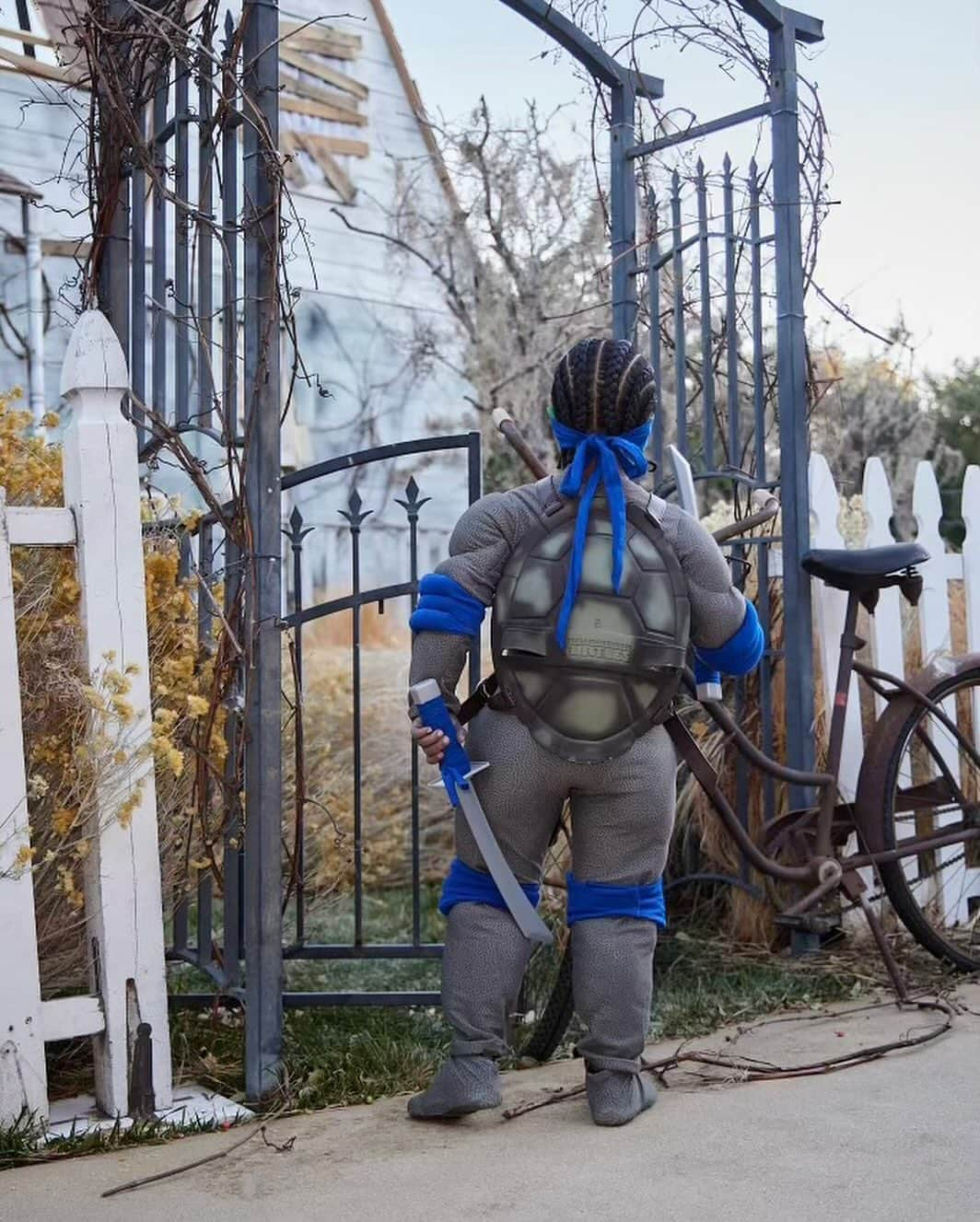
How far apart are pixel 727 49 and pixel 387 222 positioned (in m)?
7.48

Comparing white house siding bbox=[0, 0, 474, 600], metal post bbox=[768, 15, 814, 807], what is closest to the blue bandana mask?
metal post bbox=[768, 15, 814, 807]

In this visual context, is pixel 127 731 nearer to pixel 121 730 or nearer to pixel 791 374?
pixel 121 730

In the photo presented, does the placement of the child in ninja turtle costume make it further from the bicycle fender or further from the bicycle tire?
the bicycle fender

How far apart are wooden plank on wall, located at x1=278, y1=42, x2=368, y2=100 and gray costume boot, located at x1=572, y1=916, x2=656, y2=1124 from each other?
31.7 feet

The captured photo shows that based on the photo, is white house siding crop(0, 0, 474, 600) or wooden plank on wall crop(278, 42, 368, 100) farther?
white house siding crop(0, 0, 474, 600)

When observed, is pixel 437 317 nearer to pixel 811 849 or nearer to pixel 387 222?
pixel 387 222

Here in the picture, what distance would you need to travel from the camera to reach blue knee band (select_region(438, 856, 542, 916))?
2.91m

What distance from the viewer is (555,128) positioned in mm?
11133

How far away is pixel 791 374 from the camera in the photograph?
4371mm

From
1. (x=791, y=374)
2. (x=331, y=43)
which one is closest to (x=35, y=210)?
(x=331, y=43)

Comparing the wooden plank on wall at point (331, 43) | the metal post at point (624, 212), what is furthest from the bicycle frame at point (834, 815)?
the wooden plank on wall at point (331, 43)

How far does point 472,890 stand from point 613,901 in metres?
0.30

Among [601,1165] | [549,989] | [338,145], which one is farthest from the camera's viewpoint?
[338,145]

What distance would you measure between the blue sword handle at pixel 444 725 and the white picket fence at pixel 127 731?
23.6 inches
